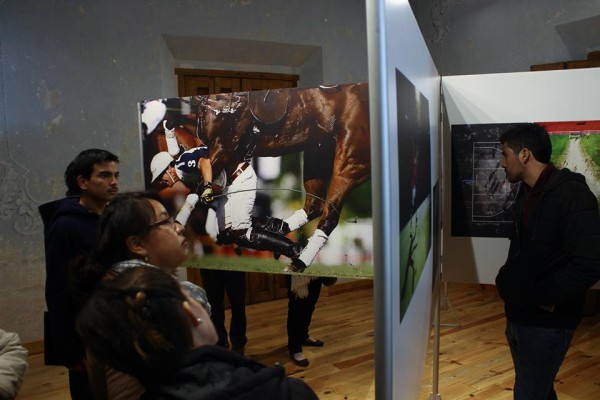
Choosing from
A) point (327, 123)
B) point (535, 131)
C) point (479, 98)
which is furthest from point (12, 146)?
point (535, 131)

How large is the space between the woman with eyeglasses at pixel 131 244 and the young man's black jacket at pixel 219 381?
33cm

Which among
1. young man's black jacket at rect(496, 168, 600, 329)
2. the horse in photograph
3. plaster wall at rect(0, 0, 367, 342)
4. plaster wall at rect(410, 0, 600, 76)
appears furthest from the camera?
A: plaster wall at rect(410, 0, 600, 76)

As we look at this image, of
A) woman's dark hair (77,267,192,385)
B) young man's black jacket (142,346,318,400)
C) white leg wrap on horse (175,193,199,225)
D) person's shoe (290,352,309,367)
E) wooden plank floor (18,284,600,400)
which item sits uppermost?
white leg wrap on horse (175,193,199,225)

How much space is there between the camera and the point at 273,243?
195 centimetres

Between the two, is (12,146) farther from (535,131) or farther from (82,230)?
(535,131)

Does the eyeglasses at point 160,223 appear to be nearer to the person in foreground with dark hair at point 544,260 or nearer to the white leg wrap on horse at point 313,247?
the white leg wrap on horse at point 313,247

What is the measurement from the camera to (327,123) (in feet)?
5.98

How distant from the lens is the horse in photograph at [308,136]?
1794 millimetres

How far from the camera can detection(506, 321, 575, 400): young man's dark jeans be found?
1666 mm

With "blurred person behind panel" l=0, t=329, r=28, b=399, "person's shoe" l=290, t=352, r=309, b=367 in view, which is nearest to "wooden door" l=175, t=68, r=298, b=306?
"person's shoe" l=290, t=352, r=309, b=367

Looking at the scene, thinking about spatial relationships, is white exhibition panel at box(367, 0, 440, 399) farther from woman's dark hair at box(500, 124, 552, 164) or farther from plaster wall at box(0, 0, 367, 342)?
plaster wall at box(0, 0, 367, 342)

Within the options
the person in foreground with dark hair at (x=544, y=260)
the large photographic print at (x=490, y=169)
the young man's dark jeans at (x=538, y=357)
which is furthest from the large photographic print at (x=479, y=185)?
the young man's dark jeans at (x=538, y=357)

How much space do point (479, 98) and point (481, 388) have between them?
1852 millimetres

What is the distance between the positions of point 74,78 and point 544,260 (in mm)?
3683
